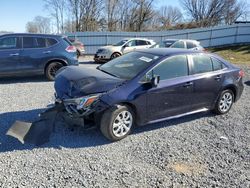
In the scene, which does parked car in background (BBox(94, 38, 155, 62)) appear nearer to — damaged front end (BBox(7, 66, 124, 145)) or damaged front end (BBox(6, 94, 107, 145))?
damaged front end (BBox(7, 66, 124, 145))

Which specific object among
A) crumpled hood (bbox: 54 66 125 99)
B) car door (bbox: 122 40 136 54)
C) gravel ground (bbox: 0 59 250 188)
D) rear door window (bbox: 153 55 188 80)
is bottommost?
gravel ground (bbox: 0 59 250 188)

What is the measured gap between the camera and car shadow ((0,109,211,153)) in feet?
13.4

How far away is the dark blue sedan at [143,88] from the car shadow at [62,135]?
0.95ft

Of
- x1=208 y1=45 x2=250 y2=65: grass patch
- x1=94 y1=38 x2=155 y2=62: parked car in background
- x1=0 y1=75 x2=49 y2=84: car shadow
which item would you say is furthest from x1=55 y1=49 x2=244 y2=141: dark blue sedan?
x1=208 y1=45 x2=250 y2=65: grass patch

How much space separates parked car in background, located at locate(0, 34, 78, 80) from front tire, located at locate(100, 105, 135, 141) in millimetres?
5000

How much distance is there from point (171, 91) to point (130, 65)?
94cm

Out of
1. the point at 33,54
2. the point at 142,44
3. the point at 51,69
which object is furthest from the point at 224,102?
the point at 142,44

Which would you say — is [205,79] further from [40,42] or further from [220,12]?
[220,12]

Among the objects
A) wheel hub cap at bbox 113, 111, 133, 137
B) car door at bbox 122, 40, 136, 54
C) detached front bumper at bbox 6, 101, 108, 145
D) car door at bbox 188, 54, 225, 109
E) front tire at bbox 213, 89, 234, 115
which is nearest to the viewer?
detached front bumper at bbox 6, 101, 108, 145

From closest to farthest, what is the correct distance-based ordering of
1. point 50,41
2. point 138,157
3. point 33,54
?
point 138,157 → point 33,54 → point 50,41

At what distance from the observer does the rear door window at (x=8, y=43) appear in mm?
8152

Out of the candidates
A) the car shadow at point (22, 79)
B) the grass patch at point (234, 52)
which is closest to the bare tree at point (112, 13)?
the grass patch at point (234, 52)

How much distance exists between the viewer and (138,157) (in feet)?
13.0

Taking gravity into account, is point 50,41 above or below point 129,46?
above
